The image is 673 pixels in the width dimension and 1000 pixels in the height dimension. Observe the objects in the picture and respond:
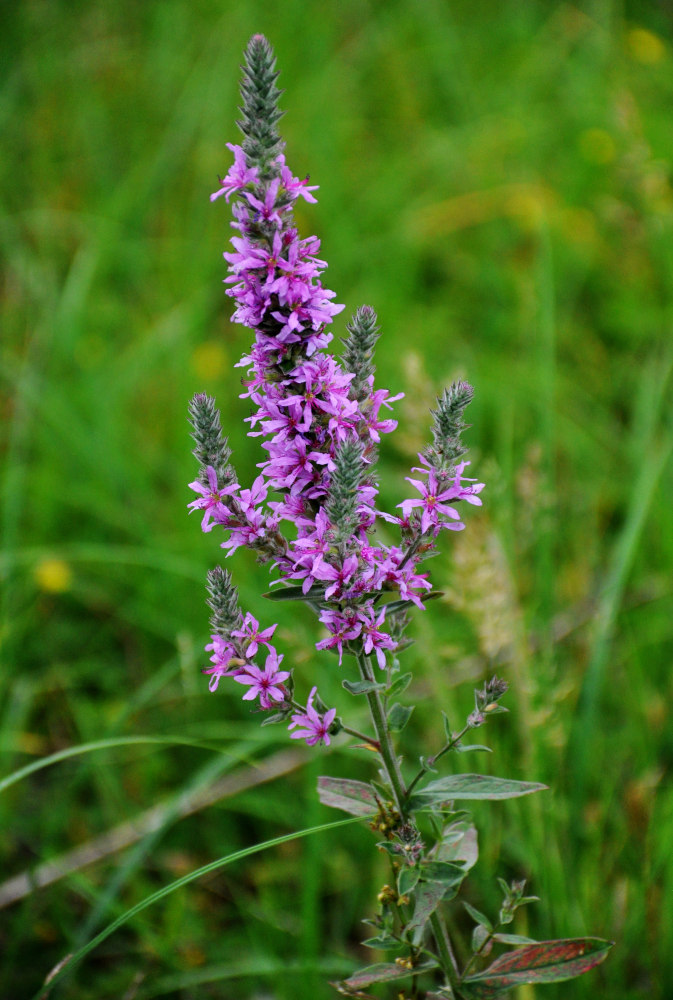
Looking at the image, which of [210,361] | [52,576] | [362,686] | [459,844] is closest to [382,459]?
[210,361]

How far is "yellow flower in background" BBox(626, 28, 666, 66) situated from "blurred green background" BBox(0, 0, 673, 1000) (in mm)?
27

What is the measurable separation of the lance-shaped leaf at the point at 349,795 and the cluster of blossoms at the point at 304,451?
0.98 feet

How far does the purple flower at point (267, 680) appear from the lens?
162 cm

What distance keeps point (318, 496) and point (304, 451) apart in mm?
103

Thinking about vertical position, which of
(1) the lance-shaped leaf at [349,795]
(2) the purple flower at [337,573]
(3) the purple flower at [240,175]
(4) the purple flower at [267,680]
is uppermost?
(3) the purple flower at [240,175]

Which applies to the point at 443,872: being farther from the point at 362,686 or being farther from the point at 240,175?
the point at 240,175

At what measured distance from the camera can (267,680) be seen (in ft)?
5.36

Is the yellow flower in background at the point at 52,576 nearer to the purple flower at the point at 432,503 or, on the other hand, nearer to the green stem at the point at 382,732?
the green stem at the point at 382,732

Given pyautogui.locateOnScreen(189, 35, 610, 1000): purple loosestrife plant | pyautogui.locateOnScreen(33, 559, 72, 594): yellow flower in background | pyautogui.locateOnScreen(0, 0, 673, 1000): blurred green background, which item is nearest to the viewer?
pyautogui.locateOnScreen(189, 35, 610, 1000): purple loosestrife plant

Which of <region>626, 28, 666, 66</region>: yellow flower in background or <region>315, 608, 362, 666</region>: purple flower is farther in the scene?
<region>626, 28, 666, 66</region>: yellow flower in background

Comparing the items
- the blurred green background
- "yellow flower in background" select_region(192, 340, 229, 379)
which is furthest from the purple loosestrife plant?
"yellow flower in background" select_region(192, 340, 229, 379)

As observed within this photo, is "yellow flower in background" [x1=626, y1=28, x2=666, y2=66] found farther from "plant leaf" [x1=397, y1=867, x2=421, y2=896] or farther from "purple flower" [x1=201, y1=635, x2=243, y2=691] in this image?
"plant leaf" [x1=397, y1=867, x2=421, y2=896]

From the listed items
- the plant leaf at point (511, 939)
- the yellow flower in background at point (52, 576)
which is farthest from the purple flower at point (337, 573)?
A: the yellow flower in background at point (52, 576)

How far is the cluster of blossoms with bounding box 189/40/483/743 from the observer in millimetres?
1482
